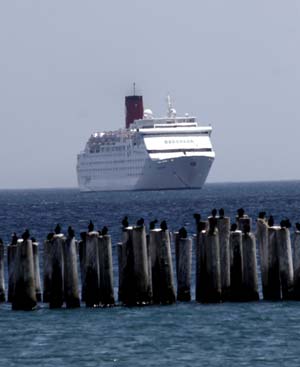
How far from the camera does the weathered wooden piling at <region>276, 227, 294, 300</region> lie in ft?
95.9

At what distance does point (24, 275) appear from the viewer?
94.9ft

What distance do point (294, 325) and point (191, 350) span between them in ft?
9.79

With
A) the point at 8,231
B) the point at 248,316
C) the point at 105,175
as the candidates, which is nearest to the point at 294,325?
the point at 248,316

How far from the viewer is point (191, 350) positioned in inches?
1053

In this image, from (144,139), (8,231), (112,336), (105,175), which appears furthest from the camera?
(105,175)

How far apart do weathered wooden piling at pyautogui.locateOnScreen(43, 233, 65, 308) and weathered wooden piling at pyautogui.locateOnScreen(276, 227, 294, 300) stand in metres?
4.14

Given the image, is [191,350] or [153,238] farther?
[153,238]

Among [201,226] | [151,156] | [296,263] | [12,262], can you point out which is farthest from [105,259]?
[151,156]

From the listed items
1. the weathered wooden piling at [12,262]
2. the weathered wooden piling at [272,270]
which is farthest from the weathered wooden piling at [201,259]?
the weathered wooden piling at [12,262]

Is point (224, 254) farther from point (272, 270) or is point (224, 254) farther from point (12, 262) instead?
point (12, 262)

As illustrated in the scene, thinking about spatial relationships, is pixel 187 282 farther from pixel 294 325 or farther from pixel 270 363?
pixel 270 363

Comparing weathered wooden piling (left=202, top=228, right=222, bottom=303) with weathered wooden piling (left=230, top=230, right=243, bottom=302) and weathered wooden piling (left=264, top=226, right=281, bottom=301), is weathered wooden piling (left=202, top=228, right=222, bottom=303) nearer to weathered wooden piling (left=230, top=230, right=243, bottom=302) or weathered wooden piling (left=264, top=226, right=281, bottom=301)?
weathered wooden piling (left=230, top=230, right=243, bottom=302)

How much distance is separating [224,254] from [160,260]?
4.09 feet

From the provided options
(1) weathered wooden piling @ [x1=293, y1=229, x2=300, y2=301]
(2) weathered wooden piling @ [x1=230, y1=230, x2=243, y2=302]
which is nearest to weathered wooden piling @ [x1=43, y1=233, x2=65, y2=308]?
(2) weathered wooden piling @ [x1=230, y1=230, x2=243, y2=302]
